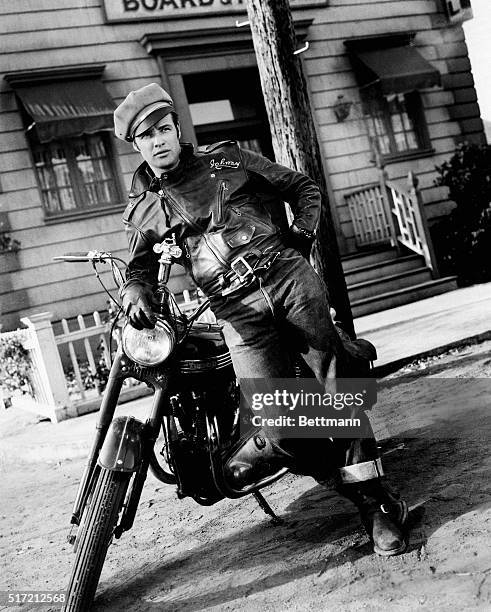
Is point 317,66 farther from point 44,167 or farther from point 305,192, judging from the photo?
point 305,192

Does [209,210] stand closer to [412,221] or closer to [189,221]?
[189,221]

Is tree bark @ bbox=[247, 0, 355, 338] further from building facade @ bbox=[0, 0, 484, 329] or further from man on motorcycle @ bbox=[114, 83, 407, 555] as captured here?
building facade @ bbox=[0, 0, 484, 329]

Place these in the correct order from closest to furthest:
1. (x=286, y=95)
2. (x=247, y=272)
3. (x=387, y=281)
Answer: (x=247, y=272) < (x=286, y=95) < (x=387, y=281)

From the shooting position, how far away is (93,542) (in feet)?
8.46

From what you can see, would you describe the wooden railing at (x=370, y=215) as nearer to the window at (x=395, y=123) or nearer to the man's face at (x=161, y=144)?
the window at (x=395, y=123)

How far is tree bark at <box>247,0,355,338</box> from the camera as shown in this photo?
5.07 metres

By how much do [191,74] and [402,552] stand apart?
10392mm

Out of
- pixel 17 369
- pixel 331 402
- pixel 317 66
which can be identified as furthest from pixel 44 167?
pixel 331 402

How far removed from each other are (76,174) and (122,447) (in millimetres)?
8989

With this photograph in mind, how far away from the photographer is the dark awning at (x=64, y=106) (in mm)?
9930

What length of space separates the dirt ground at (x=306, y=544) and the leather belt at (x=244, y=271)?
1163 millimetres

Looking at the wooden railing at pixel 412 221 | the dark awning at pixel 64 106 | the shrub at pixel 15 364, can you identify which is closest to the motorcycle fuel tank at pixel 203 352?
the shrub at pixel 15 364

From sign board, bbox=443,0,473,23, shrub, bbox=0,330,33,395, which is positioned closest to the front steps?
shrub, bbox=0,330,33,395

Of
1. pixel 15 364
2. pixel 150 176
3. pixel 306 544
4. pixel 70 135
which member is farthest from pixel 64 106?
pixel 306 544
